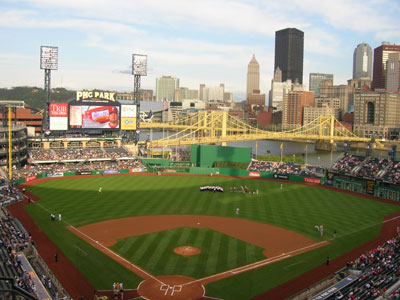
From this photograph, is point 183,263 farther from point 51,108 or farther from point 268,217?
point 51,108

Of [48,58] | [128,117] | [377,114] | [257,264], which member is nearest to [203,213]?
[257,264]

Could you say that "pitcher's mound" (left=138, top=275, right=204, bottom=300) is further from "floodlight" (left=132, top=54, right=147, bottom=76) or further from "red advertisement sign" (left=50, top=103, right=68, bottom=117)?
"floodlight" (left=132, top=54, right=147, bottom=76)

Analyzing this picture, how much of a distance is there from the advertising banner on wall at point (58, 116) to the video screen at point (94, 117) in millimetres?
841

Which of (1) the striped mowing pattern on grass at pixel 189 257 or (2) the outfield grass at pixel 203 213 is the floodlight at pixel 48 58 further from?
(1) the striped mowing pattern on grass at pixel 189 257

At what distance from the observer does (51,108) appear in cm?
5888

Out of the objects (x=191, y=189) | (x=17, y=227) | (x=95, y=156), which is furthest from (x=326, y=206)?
(x=95, y=156)

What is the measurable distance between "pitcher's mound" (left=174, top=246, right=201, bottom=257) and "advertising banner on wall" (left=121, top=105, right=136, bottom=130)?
41444 millimetres

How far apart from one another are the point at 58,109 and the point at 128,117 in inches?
430

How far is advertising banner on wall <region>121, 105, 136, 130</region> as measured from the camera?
65.1 m

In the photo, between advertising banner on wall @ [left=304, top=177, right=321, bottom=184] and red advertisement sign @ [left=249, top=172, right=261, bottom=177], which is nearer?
advertising banner on wall @ [left=304, top=177, right=321, bottom=184]

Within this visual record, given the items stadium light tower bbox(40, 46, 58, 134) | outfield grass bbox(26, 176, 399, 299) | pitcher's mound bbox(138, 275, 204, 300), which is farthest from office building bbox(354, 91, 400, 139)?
pitcher's mound bbox(138, 275, 204, 300)

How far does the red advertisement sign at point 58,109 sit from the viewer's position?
58.9m

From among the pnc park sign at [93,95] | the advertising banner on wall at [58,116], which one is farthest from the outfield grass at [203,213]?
the pnc park sign at [93,95]

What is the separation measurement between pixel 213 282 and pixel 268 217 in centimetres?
1473
